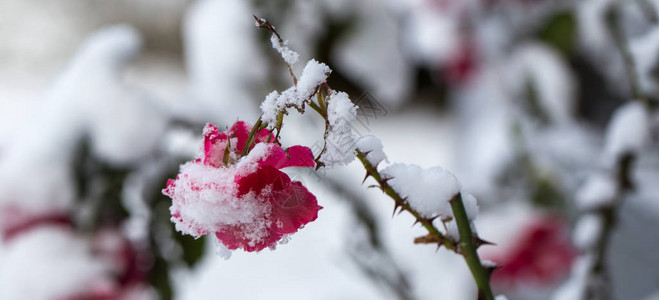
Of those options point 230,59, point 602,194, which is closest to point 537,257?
point 602,194

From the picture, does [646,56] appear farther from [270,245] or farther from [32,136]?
[32,136]

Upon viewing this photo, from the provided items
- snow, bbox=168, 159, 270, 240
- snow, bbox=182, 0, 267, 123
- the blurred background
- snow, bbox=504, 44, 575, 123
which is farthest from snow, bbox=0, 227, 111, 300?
snow, bbox=504, 44, 575, 123

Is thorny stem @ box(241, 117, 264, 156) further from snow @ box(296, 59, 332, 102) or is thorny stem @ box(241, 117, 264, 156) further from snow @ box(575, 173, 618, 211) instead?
snow @ box(575, 173, 618, 211)

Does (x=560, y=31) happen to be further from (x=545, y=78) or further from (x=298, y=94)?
(x=298, y=94)

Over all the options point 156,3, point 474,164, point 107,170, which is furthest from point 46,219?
point 156,3

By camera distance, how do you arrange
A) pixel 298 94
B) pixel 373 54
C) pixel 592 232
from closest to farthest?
pixel 298 94 < pixel 592 232 < pixel 373 54

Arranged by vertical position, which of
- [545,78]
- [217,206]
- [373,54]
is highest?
[545,78]
